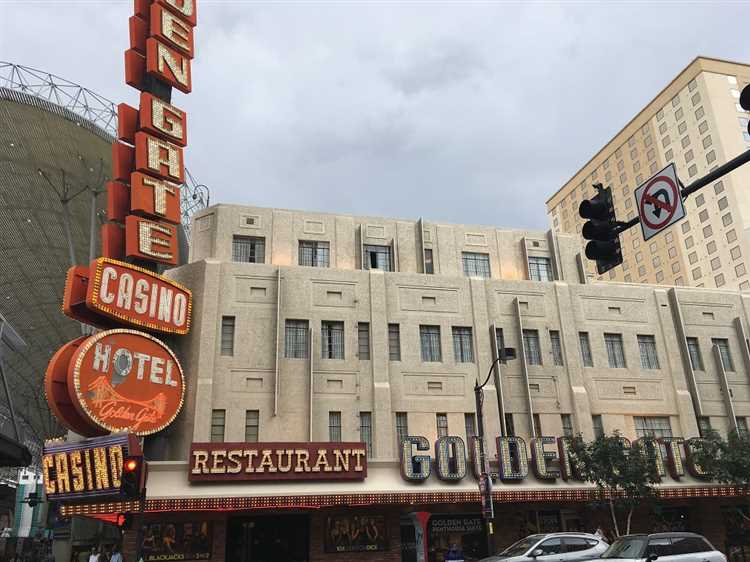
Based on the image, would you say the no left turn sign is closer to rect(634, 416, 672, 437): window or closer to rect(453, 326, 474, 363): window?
rect(453, 326, 474, 363): window

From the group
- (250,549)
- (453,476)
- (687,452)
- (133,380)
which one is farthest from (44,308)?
(687,452)

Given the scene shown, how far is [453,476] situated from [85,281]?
17713 mm

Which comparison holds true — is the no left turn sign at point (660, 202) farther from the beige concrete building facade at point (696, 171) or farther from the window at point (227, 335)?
the beige concrete building facade at point (696, 171)

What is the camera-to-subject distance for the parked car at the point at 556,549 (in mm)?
18016

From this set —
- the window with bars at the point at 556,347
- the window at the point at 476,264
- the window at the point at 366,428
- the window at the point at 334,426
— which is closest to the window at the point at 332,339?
the window at the point at 334,426

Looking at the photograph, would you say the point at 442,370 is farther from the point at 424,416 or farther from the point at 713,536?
the point at 713,536

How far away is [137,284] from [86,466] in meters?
8.80

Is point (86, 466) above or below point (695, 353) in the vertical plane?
below

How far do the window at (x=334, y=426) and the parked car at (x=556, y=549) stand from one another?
488 inches

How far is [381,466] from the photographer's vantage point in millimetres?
27281

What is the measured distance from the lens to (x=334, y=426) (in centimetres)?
3030

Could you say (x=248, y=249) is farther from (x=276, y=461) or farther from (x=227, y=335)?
(x=276, y=461)

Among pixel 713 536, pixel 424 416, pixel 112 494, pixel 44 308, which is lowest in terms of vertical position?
pixel 713 536

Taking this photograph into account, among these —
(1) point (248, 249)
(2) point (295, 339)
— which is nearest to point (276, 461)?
(2) point (295, 339)
